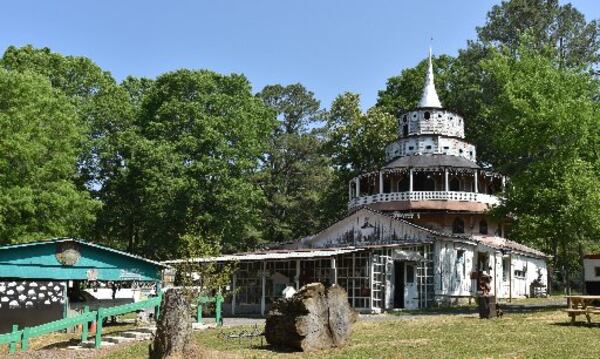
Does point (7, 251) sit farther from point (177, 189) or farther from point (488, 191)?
point (488, 191)

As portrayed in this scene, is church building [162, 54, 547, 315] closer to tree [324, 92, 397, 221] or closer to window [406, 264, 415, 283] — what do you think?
window [406, 264, 415, 283]

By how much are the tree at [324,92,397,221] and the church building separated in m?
4.20

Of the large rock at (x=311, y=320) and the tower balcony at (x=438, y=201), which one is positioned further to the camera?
the tower balcony at (x=438, y=201)

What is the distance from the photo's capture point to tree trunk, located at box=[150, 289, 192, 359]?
12.8 metres

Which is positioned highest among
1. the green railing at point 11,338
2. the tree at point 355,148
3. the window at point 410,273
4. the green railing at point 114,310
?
the tree at point 355,148

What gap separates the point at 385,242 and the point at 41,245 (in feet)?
65.7

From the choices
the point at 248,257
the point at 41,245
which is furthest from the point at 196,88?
the point at 41,245

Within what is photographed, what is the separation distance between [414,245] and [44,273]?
19187mm

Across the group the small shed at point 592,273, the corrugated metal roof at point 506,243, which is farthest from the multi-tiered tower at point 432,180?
the small shed at point 592,273

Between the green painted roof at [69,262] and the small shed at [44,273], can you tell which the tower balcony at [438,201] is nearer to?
the green painted roof at [69,262]

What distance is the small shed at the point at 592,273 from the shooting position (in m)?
27.9

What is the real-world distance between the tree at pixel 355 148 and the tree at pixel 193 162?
9887 millimetres

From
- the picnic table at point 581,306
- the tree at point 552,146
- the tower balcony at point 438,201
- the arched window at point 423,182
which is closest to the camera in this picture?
the picnic table at point 581,306

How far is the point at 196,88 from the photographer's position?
173 feet
